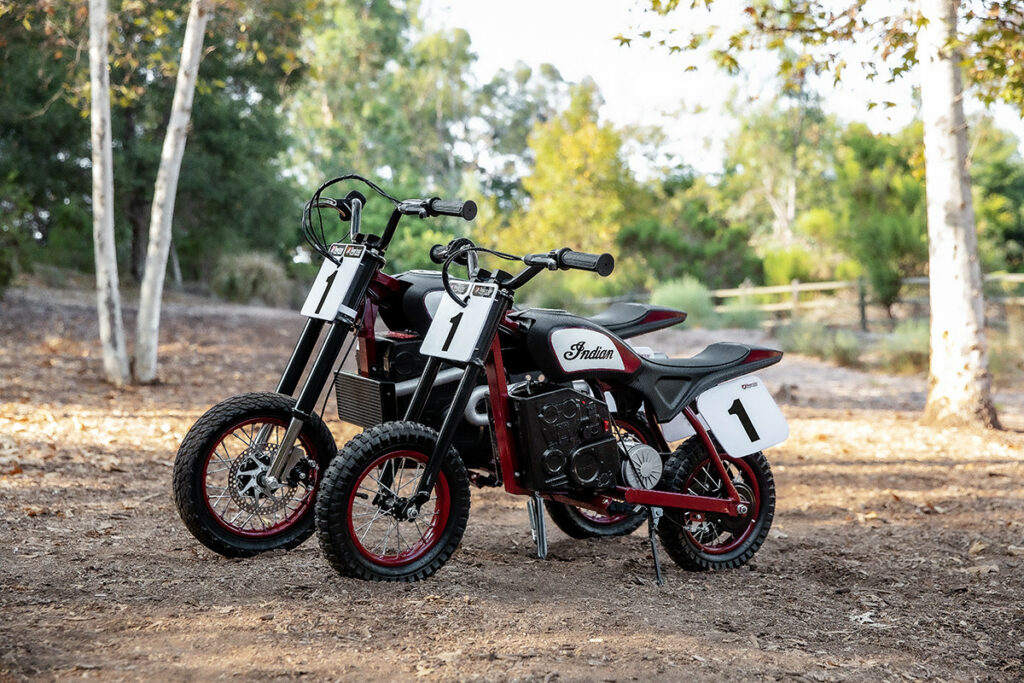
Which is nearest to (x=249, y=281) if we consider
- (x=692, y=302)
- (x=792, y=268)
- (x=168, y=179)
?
(x=692, y=302)

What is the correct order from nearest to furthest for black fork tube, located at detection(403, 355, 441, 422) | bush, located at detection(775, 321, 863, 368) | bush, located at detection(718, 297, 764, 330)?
black fork tube, located at detection(403, 355, 441, 422), bush, located at detection(775, 321, 863, 368), bush, located at detection(718, 297, 764, 330)

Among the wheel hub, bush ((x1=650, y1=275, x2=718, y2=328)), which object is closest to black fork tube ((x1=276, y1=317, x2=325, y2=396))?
the wheel hub

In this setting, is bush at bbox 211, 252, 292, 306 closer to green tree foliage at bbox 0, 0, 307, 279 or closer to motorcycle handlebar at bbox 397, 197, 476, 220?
green tree foliage at bbox 0, 0, 307, 279

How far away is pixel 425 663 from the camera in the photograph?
303 centimetres

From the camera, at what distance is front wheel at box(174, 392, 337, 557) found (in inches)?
156

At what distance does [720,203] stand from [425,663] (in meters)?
42.1

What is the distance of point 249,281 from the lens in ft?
79.5

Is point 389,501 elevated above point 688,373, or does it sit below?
below

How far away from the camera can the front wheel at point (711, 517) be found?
4371mm

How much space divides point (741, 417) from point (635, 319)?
0.72 m

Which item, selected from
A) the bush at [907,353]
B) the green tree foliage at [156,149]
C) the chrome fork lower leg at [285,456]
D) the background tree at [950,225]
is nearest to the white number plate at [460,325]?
the chrome fork lower leg at [285,456]

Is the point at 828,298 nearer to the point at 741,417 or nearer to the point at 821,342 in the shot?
the point at 821,342

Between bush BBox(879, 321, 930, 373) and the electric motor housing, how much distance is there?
1095 cm

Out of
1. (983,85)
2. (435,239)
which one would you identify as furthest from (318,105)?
(983,85)
